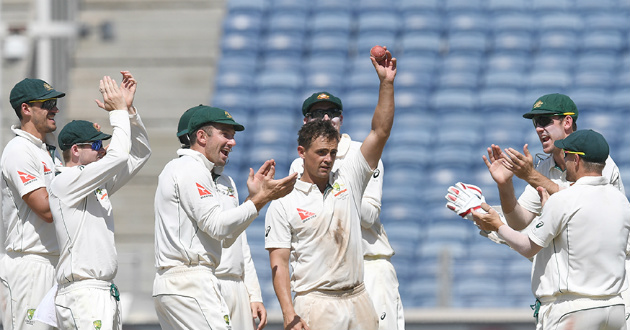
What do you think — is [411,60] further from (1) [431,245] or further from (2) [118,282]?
(2) [118,282]

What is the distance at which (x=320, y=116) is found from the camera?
22.6ft

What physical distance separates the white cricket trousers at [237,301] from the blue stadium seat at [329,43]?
9.30 metres

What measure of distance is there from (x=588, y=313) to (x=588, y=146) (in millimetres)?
907

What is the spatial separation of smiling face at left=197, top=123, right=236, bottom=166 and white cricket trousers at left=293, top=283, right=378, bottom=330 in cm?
93

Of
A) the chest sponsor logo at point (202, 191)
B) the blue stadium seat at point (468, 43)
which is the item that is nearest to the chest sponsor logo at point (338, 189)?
the chest sponsor logo at point (202, 191)

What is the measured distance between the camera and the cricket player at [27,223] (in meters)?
6.34

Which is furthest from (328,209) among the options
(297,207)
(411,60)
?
(411,60)

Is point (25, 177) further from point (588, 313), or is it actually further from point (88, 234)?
point (588, 313)

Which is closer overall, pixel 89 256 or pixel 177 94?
pixel 89 256

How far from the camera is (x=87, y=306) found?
19.4ft

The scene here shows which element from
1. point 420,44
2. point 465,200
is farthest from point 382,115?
point 420,44

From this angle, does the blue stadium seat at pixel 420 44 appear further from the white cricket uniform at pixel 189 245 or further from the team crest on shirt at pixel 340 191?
the white cricket uniform at pixel 189 245

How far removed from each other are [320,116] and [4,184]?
6.64ft

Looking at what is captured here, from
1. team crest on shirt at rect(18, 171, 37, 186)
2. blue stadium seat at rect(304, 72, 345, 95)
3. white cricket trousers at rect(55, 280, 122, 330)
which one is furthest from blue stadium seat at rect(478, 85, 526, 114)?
white cricket trousers at rect(55, 280, 122, 330)
